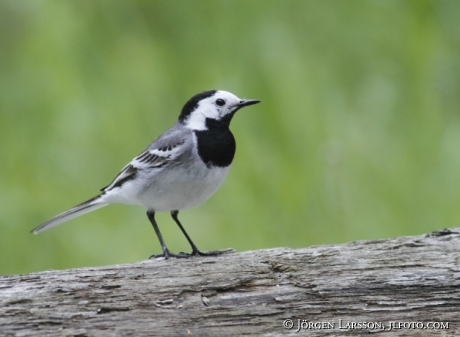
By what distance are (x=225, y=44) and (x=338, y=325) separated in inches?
160

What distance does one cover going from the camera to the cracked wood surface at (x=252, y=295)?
2697 millimetres

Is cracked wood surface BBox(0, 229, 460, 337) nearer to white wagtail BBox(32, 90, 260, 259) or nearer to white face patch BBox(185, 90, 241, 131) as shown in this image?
white wagtail BBox(32, 90, 260, 259)

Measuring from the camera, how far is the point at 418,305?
2.98 metres

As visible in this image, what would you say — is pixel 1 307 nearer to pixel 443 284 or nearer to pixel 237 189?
pixel 443 284

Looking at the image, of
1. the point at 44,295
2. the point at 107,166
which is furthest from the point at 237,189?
the point at 44,295

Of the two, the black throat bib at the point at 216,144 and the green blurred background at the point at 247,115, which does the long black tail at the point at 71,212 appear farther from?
the green blurred background at the point at 247,115

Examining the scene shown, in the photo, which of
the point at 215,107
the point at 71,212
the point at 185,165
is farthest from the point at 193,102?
the point at 71,212

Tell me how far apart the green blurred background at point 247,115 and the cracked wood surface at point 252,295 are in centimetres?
203

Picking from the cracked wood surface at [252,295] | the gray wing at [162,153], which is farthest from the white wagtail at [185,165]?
the cracked wood surface at [252,295]

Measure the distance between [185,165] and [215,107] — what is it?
48cm

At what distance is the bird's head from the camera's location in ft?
12.8

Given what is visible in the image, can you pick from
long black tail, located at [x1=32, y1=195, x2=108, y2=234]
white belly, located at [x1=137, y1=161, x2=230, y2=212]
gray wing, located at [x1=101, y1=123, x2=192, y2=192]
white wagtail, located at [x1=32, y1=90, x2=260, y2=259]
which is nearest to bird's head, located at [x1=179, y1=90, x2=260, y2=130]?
white wagtail, located at [x1=32, y1=90, x2=260, y2=259]

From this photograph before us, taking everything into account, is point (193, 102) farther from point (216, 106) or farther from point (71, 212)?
point (71, 212)

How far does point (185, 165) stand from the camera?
369 centimetres
